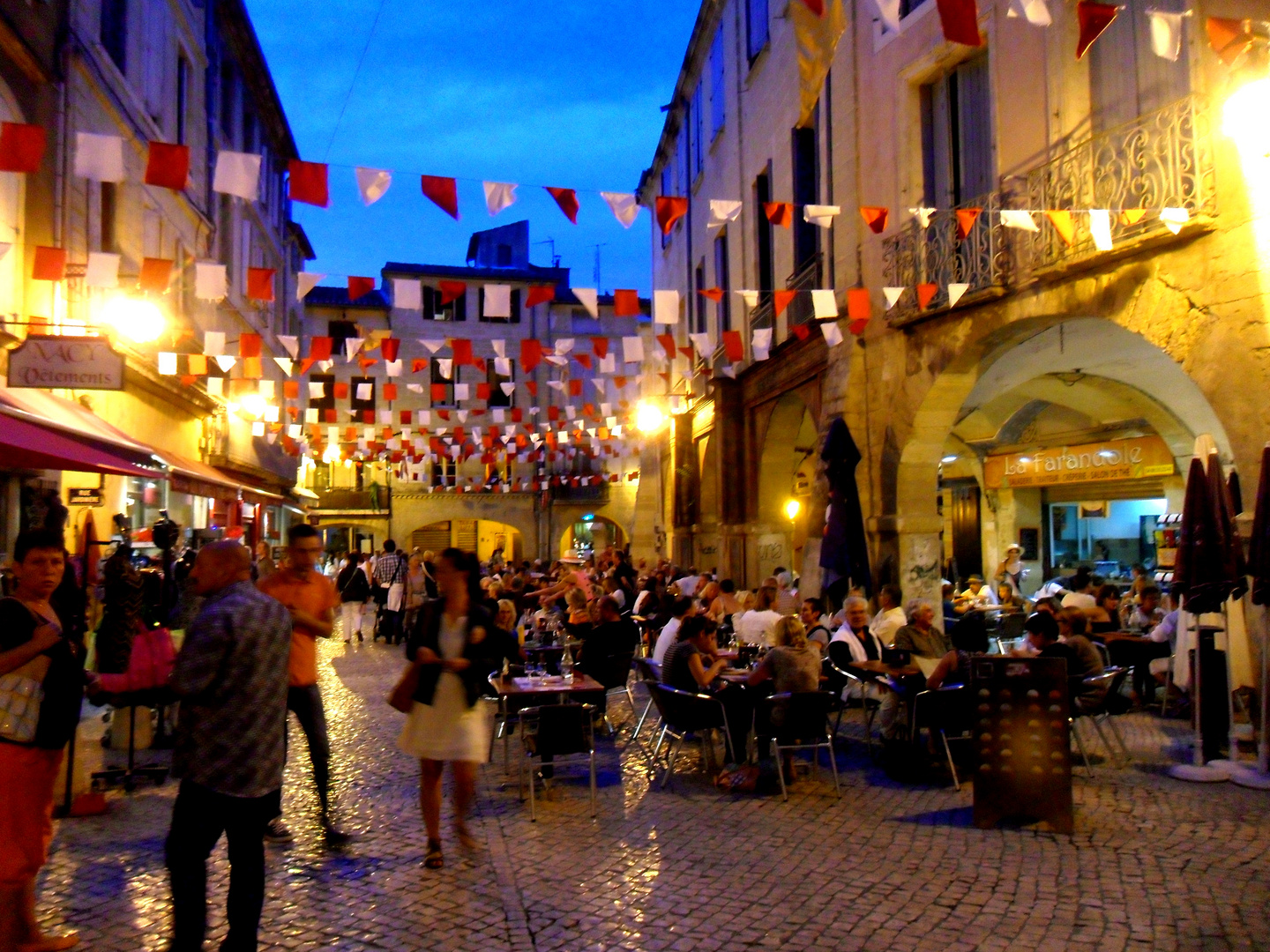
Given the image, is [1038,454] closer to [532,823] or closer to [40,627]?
[532,823]

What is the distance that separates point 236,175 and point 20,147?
1462mm

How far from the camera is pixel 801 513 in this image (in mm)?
19781

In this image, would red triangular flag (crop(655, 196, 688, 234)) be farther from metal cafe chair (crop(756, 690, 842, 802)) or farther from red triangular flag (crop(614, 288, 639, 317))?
metal cafe chair (crop(756, 690, 842, 802))

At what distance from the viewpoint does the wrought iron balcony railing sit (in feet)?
26.0

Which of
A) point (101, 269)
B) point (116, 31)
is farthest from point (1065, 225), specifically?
point (116, 31)

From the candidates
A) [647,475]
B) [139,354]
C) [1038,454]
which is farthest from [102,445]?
[647,475]

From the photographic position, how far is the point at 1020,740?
5.81 meters

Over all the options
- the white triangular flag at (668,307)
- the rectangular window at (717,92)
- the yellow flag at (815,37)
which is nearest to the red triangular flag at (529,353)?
the white triangular flag at (668,307)

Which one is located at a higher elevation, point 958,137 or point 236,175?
point 958,137

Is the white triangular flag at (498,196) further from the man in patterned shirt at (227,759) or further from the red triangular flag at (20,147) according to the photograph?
→ the man in patterned shirt at (227,759)

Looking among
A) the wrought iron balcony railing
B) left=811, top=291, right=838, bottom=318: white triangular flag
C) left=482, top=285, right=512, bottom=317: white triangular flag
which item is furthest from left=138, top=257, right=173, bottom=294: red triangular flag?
the wrought iron balcony railing

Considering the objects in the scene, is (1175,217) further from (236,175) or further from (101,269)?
(101,269)

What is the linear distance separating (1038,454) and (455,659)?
1350 cm

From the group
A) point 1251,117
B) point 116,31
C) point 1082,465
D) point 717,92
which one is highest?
point 717,92
